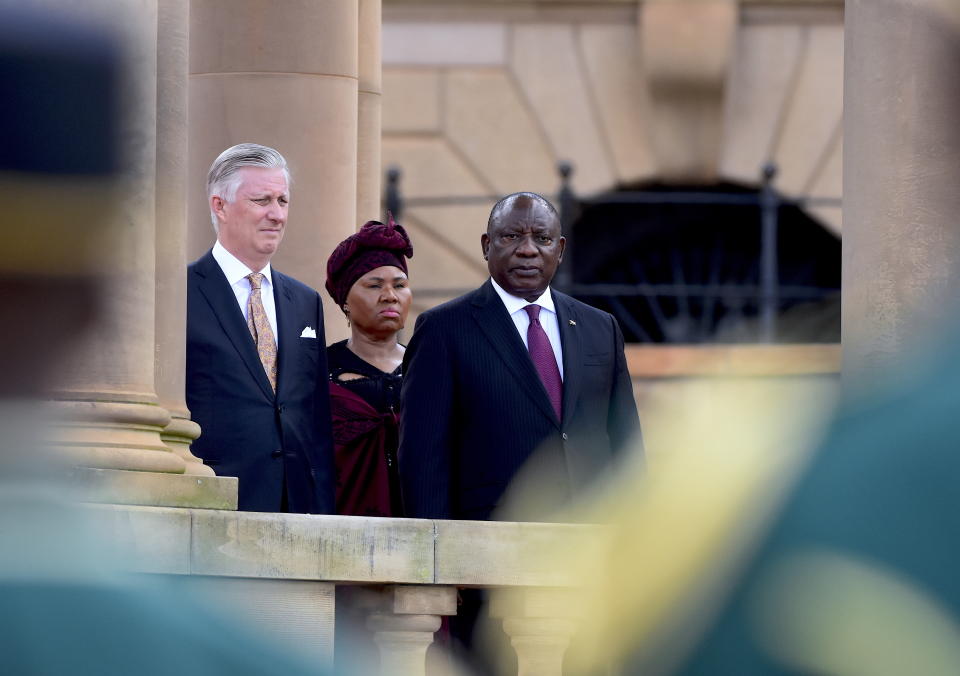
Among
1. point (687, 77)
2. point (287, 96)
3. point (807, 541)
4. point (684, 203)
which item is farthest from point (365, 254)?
point (687, 77)

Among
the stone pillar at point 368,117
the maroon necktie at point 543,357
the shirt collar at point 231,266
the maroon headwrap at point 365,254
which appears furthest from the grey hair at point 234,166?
the stone pillar at point 368,117

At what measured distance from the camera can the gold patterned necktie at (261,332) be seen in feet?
32.1

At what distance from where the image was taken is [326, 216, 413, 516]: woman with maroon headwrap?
10.6 m

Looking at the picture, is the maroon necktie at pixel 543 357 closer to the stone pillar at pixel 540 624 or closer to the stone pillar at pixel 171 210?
the stone pillar at pixel 171 210

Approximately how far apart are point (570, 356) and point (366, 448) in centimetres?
146

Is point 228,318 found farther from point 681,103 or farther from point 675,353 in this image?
point 681,103

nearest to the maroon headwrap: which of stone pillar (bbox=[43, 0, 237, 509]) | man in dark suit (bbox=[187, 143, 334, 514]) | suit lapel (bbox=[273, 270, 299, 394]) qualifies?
man in dark suit (bbox=[187, 143, 334, 514])

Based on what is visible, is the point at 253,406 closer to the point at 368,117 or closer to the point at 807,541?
the point at 368,117

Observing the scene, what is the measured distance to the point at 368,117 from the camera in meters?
13.9

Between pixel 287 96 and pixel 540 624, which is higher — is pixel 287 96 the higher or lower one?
the higher one

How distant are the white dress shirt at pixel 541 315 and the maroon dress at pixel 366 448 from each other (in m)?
1.12

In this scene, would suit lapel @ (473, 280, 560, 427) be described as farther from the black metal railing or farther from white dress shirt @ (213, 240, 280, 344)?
the black metal railing

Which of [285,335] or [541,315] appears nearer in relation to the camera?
[541,315]

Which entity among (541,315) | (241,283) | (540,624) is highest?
(241,283)
